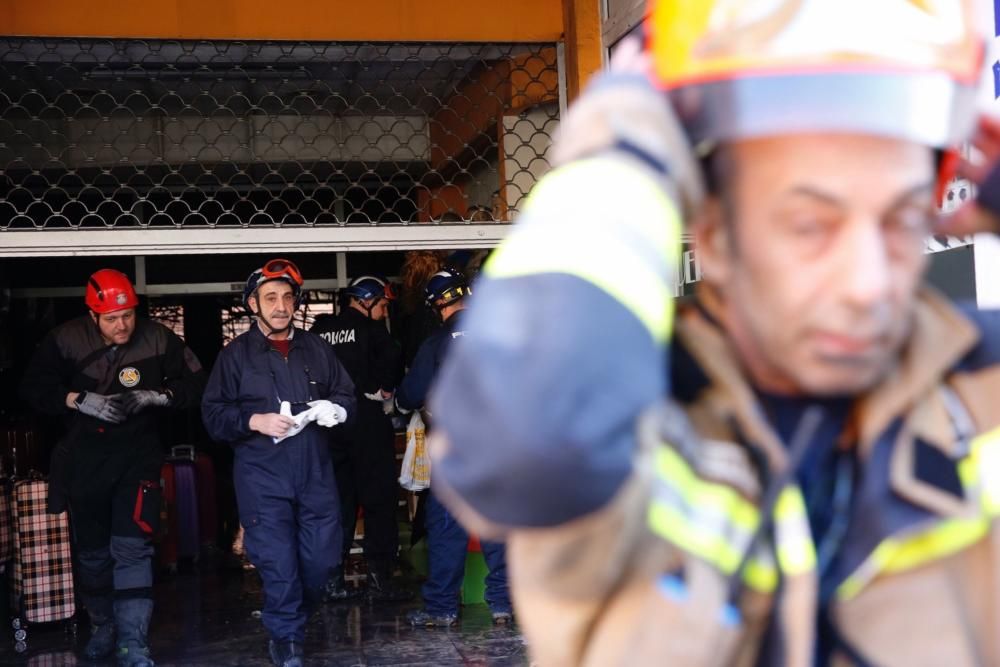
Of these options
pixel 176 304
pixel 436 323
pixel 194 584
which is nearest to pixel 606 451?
pixel 436 323

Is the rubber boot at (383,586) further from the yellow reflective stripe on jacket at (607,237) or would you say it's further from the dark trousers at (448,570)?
the yellow reflective stripe on jacket at (607,237)

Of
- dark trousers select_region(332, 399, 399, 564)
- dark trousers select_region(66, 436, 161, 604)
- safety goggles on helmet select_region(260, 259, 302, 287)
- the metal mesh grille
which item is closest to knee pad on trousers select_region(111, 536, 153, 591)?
dark trousers select_region(66, 436, 161, 604)

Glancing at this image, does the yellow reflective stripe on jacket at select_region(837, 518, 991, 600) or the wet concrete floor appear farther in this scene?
the wet concrete floor

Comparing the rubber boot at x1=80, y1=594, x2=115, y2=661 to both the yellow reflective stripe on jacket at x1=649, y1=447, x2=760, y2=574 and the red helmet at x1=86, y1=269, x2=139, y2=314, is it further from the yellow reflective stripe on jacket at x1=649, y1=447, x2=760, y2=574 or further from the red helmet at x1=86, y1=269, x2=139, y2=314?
the yellow reflective stripe on jacket at x1=649, y1=447, x2=760, y2=574

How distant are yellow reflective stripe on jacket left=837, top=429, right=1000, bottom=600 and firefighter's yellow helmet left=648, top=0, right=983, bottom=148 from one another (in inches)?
11.4

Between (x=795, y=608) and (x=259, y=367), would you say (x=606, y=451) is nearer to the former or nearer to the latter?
(x=795, y=608)

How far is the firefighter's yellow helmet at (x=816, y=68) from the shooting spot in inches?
39.3

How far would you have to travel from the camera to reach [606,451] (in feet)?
2.81

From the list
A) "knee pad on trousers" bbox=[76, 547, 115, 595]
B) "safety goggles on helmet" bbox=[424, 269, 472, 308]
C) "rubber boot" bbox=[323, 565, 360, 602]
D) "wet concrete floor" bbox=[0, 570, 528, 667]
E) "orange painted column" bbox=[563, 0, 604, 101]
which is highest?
"orange painted column" bbox=[563, 0, 604, 101]

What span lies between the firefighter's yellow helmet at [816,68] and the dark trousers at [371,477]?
6.95 m

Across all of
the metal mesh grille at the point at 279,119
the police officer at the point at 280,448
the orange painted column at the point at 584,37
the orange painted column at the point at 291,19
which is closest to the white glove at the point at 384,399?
the metal mesh grille at the point at 279,119

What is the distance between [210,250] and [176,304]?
6140 millimetres

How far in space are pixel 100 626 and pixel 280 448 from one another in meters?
1.46

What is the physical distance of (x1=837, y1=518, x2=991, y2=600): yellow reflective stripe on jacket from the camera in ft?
3.48
